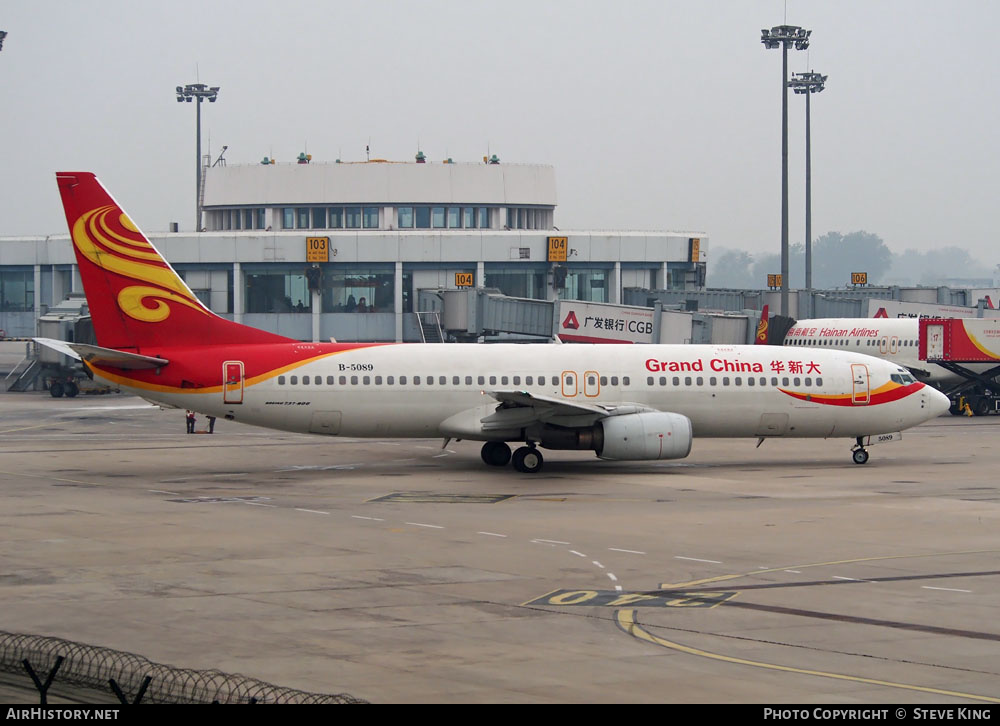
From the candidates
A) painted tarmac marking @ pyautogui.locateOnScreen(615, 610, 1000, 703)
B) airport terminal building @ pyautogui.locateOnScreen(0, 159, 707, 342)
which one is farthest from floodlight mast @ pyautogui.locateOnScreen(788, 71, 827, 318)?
painted tarmac marking @ pyautogui.locateOnScreen(615, 610, 1000, 703)

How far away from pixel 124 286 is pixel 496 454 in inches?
500

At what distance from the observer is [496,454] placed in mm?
38594

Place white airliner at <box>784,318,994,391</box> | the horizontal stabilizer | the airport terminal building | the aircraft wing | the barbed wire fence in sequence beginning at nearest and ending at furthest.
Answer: the barbed wire fence
the horizontal stabilizer
the aircraft wing
white airliner at <box>784,318,994,391</box>
the airport terminal building

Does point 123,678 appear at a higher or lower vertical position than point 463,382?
lower

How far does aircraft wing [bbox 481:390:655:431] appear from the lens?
117ft

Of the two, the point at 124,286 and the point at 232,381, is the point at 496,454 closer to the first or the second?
the point at 232,381

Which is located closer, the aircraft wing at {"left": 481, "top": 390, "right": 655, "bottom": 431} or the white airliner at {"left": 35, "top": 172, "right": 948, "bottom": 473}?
the aircraft wing at {"left": 481, "top": 390, "right": 655, "bottom": 431}

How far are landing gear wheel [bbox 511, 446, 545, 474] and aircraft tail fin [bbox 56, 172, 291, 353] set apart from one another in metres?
9.56

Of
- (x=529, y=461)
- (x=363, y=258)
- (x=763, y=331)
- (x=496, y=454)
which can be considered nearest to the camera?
(x=529, y=461)

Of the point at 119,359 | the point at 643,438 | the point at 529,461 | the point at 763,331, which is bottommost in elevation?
the point at 529,461

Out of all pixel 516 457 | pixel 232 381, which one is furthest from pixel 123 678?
pixel 516 457

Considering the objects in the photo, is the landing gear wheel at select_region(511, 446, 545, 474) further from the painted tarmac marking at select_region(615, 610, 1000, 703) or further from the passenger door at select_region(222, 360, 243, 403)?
the painted tarmac marking at select_region(615, 610, 1000, 703)

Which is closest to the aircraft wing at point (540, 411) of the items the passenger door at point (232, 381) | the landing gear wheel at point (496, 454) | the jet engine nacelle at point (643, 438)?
the jet engine nacelle at point (643, 438)

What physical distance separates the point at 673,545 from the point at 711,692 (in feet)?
35.3
